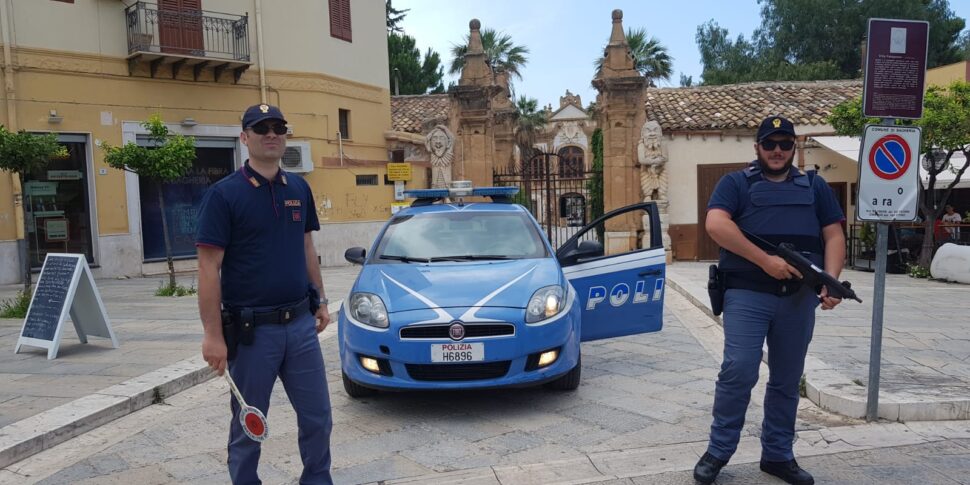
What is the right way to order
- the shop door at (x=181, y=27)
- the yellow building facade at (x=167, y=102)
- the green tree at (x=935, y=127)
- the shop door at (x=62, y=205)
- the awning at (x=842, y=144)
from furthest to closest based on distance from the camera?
1. the awning at (x=842, y=144)
2. the shop door at (x=181, y=27)
3. the shop door at (x=62, y=205)
4. the yellow building facade at (x=167, y=102)
5. the green tree at (x=935, y=127)

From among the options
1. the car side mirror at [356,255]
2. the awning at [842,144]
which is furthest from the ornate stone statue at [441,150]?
the car side mirror at [356,255]

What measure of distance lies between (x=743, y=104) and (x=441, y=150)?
853 centimetres

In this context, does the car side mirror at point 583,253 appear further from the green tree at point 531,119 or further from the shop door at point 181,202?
the green tree at point 531,119

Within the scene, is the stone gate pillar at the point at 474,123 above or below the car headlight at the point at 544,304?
above

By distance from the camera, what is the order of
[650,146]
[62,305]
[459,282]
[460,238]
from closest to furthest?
[459,282] < [460,238] < [62,305] < [650,146]

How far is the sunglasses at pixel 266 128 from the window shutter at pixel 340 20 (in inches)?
629

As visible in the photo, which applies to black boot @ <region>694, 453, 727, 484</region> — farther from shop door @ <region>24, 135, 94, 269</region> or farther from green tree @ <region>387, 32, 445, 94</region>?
green tree @ <region>387, 32, 445, 94</region>

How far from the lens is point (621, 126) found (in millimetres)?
16969

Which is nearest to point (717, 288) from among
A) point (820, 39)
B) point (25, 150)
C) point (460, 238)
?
point (460, 238)

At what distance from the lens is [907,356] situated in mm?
6371

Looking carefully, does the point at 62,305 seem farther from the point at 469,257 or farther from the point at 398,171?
the point at 398,171

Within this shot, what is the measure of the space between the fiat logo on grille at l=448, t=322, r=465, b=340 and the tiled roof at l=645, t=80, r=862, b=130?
47.1 ft

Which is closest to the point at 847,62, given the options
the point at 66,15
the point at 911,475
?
the point at 66,15

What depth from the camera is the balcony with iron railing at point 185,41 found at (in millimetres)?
15102
